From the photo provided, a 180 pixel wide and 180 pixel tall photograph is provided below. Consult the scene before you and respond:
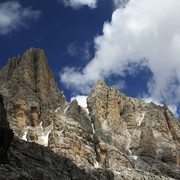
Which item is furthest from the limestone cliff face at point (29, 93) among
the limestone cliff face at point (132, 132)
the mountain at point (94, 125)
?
the limestone cliff face at point (132, 132)

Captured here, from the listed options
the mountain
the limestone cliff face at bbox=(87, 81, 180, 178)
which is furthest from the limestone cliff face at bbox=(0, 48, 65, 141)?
the limestone cliff face at bbox=(87, 81, 180, 178)

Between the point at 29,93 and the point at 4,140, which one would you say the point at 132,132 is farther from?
the point at 4,140

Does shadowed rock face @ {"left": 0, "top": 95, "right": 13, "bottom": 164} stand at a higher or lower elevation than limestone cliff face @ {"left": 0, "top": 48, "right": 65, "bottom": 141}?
lower

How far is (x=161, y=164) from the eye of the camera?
148500 millimetres

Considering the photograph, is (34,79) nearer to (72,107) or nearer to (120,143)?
(72,107)

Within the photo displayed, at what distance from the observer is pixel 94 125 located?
162 m

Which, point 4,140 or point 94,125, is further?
point 94,125

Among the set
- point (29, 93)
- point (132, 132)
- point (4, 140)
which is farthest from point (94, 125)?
point (4, 140)

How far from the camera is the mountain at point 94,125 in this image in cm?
12890

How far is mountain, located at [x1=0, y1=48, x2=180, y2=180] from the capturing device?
423 feet

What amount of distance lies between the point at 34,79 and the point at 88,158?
168ft

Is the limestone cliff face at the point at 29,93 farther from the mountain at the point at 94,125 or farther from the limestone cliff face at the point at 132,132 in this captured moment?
the limestone cliff face at the point at 132,132

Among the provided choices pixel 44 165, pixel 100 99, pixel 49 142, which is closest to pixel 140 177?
pixel 49 142

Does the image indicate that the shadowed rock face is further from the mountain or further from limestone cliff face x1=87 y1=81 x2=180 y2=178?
limestone cliff face x1=87 y1=81 x2=180 y2=178
